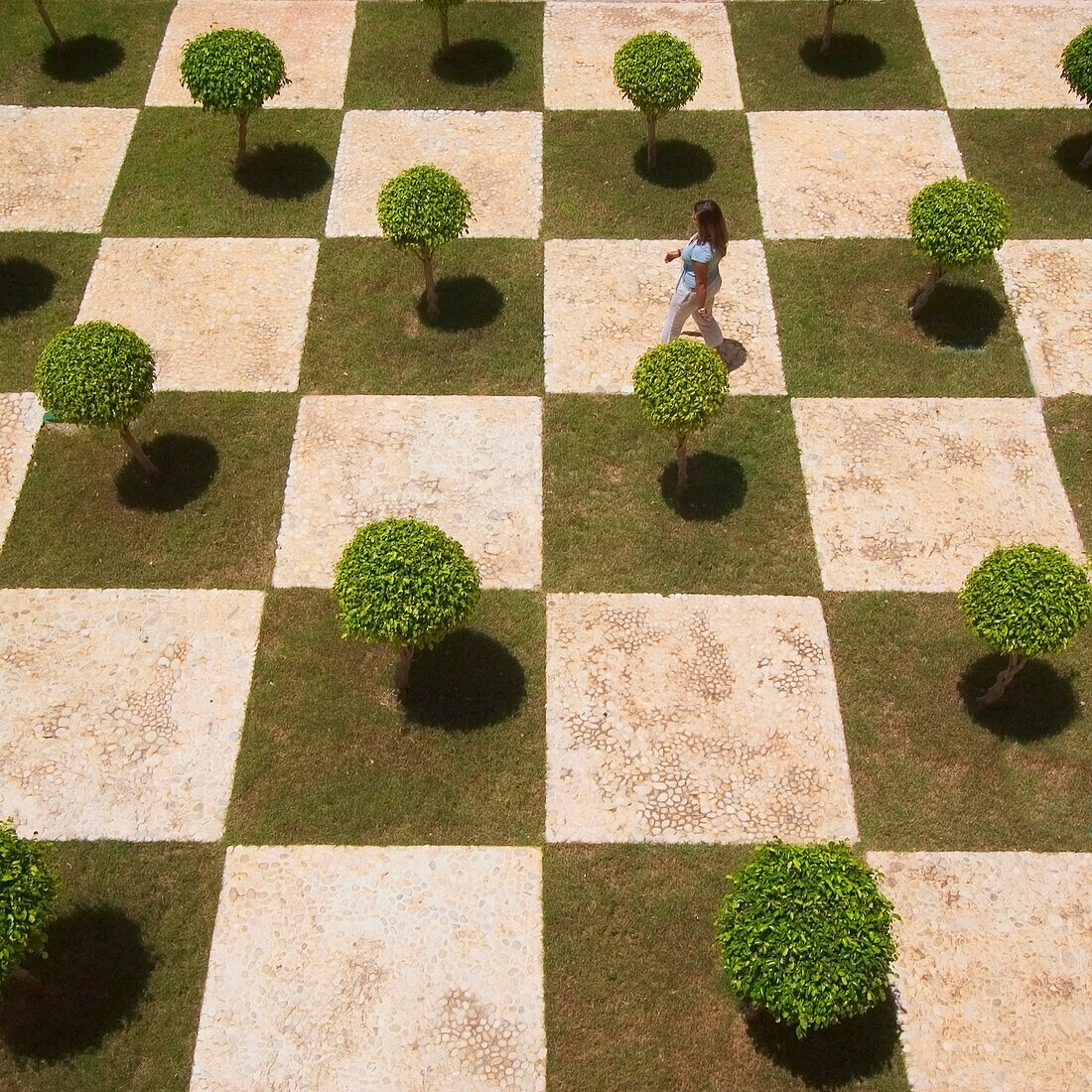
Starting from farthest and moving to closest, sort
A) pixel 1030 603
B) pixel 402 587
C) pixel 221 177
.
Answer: pixel 221 177 → pixel 1030 603 → pixel 402 587

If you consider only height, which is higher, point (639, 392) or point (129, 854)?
point (639, 392)

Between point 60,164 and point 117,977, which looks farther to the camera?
point 60,164

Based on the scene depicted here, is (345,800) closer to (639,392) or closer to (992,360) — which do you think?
(639,392)

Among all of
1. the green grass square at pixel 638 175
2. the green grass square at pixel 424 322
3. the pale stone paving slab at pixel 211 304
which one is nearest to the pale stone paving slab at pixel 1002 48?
the green grass square at pixel 638 175

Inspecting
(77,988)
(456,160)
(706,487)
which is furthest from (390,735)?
(456,160)

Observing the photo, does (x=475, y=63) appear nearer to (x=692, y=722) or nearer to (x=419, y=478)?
(x=419, y=478)

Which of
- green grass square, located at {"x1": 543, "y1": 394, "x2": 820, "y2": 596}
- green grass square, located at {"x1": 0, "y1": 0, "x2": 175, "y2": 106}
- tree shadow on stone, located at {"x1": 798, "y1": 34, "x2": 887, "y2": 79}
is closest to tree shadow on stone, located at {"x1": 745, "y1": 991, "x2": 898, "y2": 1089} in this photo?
green grass square, located at {"x1": 543, "y1": 394, "x2": 820, "y2": 596}

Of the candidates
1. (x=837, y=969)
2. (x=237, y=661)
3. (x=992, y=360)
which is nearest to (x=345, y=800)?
(x=237, y=661)
